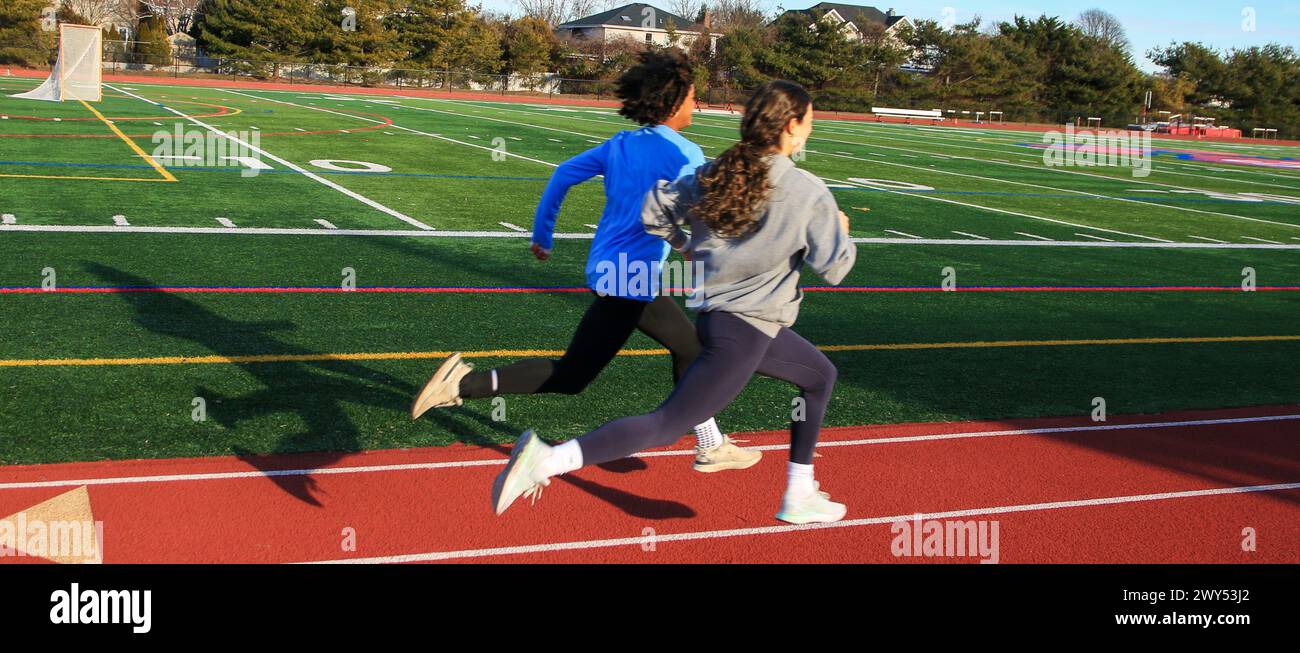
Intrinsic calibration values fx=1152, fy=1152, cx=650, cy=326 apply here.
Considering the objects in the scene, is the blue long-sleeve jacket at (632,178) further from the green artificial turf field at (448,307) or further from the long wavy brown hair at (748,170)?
the green artificial turf field at (448,307)

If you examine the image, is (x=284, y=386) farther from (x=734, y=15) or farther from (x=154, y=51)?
(x=734, y=15)

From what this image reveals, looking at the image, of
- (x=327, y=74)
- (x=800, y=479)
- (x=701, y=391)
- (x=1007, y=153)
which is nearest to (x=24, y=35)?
(x=327, y=74)

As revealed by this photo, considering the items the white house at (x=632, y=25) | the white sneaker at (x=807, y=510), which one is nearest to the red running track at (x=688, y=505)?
the white sneaker at (x=807, y=510)

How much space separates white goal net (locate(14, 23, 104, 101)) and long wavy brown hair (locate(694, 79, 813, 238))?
3332cm

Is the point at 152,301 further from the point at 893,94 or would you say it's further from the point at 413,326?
the point at 893,94

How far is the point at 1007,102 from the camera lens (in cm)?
7850

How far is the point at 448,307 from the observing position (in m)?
9.33

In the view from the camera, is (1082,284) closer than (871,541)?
No

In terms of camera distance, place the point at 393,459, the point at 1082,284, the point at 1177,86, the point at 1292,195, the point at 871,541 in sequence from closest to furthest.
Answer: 1. the point at 871,541
2. the point at 393,459
3. the point at 1082,284
4. the point at 1292,195
5. the point at 1177,86

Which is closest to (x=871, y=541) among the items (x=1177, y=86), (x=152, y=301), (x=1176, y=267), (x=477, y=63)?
(x=152, y=301)

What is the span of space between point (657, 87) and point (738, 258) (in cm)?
102
